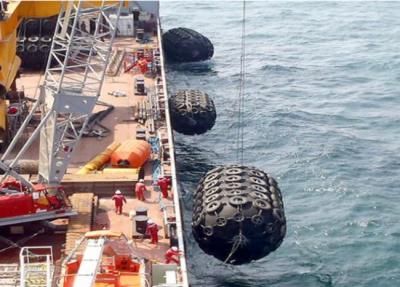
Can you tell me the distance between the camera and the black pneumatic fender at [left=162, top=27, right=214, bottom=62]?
81.4 metres

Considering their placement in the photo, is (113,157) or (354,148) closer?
(113,157)

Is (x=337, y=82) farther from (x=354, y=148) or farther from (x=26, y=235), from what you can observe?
(x=26, y=235)

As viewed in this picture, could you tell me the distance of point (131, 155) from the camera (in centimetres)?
4222

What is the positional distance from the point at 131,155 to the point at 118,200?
526 cm

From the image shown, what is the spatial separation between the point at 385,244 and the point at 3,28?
2553 centimetres

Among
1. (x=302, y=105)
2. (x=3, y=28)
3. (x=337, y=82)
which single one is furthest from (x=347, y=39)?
(x=3, y=28)

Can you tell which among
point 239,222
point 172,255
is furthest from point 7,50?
point 172,255

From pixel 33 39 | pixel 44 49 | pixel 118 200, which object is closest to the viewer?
pixel 118 200

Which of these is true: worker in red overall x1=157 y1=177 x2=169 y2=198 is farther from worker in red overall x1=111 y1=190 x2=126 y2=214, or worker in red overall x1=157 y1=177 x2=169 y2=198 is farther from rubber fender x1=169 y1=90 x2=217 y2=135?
rubber fender x1=169 y1=90 x2=217 y2=135

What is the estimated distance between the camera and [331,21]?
106 meters

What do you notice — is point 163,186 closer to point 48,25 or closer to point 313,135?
point 313,135

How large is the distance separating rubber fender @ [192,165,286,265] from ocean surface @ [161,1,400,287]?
3935 mm

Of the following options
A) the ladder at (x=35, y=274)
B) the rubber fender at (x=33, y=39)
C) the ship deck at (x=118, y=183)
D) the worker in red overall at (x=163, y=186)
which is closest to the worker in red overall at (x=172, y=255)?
the ship deck at (x=118, y=183)

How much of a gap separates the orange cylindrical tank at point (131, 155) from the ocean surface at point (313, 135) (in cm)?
569
